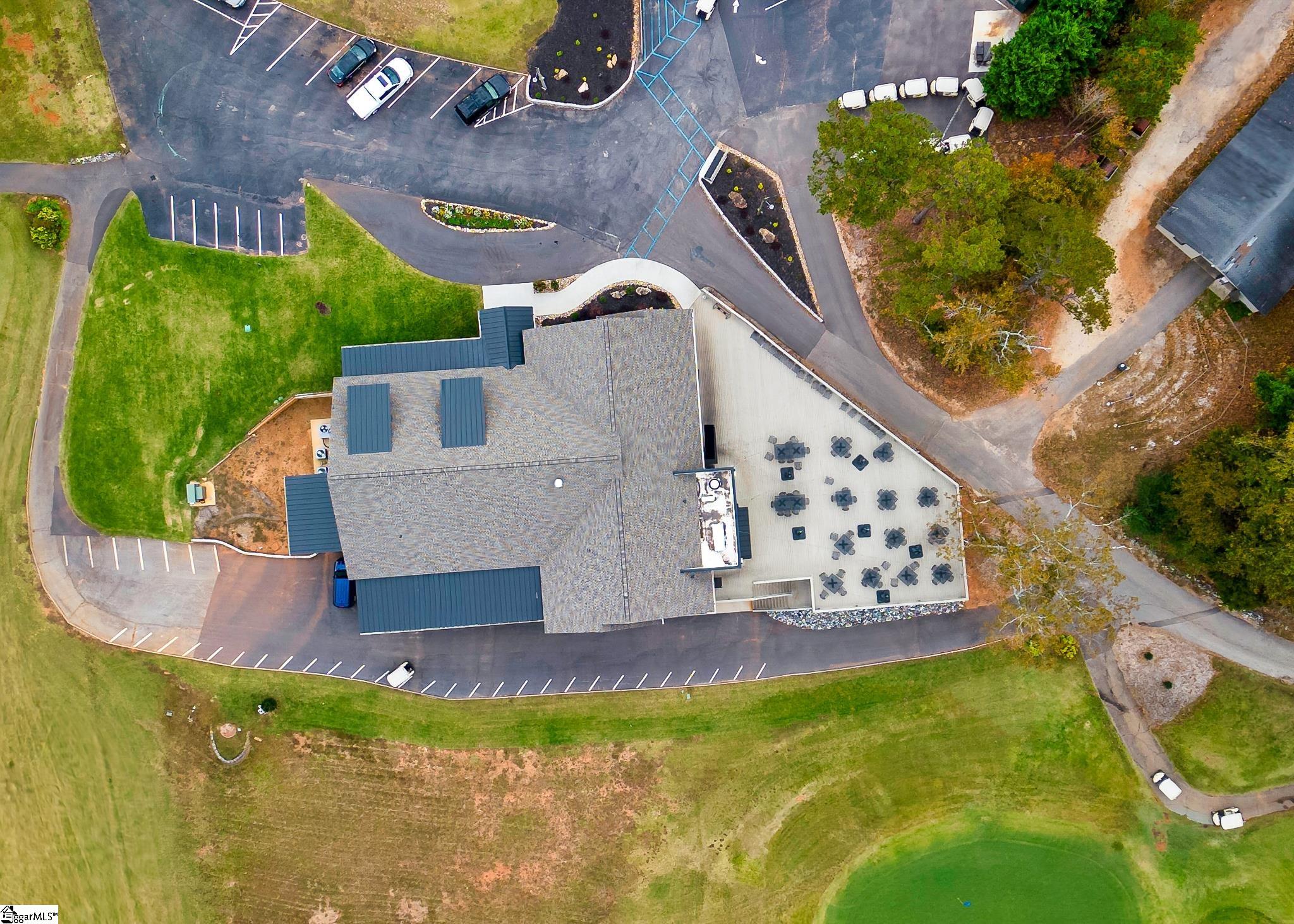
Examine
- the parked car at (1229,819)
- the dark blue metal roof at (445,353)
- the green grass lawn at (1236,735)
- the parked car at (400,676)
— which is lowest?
the parked car at (1229,819)

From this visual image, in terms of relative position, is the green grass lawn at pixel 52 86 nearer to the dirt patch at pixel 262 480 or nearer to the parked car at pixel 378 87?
the parked car at pixel 378 87

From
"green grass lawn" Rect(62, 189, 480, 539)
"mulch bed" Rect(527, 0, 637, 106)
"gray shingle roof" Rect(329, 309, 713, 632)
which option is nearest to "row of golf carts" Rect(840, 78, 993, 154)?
"mulch bed" Rect(527, 0, 637, 106)

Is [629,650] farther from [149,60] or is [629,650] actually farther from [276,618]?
[149,60]

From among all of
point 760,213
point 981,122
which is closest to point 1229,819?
point 981,122

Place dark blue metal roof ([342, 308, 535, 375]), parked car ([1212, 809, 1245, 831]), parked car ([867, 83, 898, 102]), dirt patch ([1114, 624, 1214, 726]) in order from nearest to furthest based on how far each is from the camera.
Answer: dark blue metal roof ([342, 308, 535, 375]) → parked car ([1212, 809, 1245, 831]) → parked car ([867, 83, 898, 102]) → dirt patch ([1114, 624, 1214, 726])

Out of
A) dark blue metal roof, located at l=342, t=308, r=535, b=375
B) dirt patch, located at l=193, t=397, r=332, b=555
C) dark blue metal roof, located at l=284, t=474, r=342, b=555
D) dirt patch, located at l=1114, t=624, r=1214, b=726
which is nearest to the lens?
dark blue metal roof, located at l=342, t=308, r=535, b=375

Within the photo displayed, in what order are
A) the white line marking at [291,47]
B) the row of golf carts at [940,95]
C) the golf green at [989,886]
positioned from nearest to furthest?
1. the row of golf carts at [940,95]
2. the golf green at [989,886]
3. the white line marking at [291,47]

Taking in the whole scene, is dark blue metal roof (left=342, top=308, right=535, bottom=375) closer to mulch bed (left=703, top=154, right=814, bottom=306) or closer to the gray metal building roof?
mulch bed (left=703, top=154, right=814, bottom=306)

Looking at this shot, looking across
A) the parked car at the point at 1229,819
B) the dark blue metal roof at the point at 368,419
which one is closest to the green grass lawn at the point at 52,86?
the dark blue metal roof at the point at 368,419
